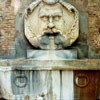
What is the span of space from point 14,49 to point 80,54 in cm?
112

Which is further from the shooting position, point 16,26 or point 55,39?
point 16,26

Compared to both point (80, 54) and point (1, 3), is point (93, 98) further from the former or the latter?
point (1, 3)

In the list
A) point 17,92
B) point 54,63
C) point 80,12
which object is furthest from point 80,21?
point 17,92

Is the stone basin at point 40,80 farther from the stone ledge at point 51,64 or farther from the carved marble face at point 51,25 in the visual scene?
the carved marble face at point 51,25

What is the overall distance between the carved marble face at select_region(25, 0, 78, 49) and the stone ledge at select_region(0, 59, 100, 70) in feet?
1.33

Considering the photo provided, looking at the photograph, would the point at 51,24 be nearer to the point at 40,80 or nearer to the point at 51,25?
the point at 51,25

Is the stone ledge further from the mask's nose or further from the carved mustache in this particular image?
the mask's nose

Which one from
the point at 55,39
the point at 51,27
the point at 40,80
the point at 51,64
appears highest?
the point at 51,27

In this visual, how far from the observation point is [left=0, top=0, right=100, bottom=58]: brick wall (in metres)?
8.02

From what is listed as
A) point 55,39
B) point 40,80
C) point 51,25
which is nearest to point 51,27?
point 51,25

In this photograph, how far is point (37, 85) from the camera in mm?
7586

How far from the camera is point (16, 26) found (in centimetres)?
808

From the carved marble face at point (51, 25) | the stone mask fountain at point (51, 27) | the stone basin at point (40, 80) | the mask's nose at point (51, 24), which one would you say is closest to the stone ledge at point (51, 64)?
the stone basin at point (40, 80)

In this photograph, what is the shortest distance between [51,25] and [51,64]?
A: 27.8 inches
